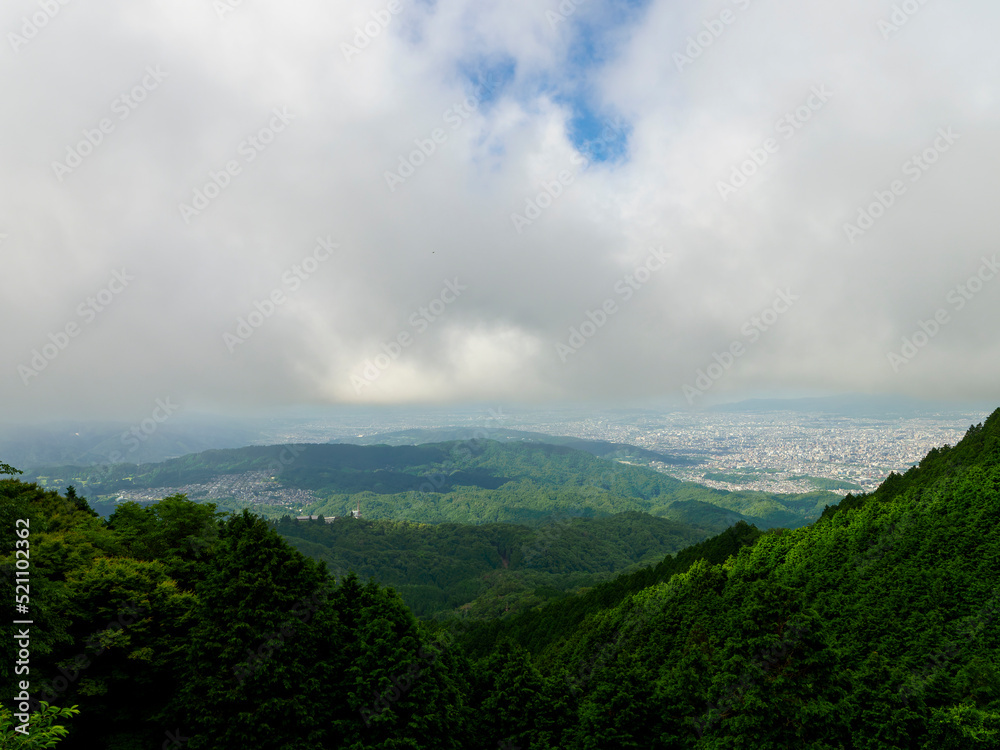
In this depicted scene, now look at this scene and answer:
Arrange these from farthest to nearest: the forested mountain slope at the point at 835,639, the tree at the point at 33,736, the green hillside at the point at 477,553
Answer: the green hillside at the point at 477,553 < the forested mountain slope at the point at 835,639 < the tree at the point at 33,736

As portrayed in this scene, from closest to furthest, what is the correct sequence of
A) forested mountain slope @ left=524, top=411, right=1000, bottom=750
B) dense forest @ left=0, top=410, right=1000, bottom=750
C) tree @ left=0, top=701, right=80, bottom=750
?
tree @ left=0, top=701, right=80, bottom=750 < forested mountain slope @ left=524, top=411, right=1000, bottom=750 < dense forest @ left=0, top=410, right=1000, bottom=750

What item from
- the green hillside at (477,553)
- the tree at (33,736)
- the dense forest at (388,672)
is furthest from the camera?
the green hillside at (477,553)

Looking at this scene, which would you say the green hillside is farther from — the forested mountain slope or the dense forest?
the dense forest

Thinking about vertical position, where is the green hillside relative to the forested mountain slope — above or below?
below

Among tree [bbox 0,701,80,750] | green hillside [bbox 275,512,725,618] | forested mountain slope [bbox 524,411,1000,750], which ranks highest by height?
tree [bbox 0,701,80,750]

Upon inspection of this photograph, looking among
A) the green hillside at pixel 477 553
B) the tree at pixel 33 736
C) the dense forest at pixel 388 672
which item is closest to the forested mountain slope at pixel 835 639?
the dense forest at pixel 388 672

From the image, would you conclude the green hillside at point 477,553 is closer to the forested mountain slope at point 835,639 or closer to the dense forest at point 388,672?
the forested mountain slope at point 835,639

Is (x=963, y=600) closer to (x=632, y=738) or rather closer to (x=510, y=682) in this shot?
(x=632, y=738)

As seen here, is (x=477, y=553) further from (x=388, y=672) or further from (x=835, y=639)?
(x=388, y=672)

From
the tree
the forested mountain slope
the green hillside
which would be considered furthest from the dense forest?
the green hillside

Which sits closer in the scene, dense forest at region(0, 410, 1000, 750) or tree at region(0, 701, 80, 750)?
tree at region(0, 701, 80, 750)

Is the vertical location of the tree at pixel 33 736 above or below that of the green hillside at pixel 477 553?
above
